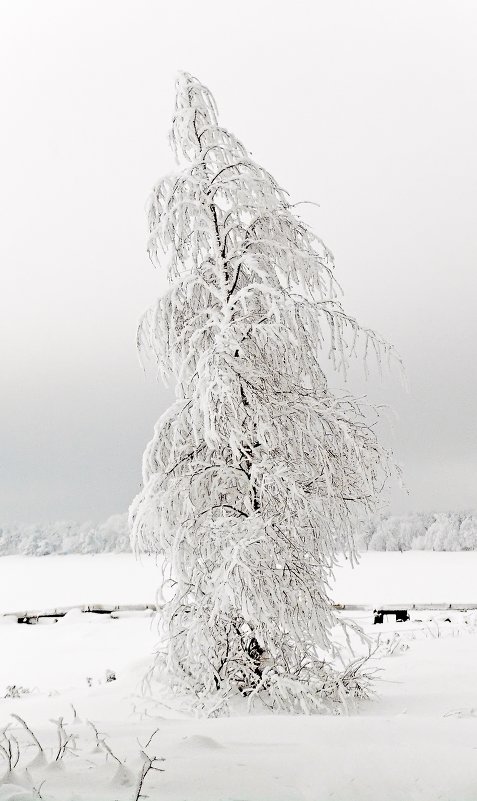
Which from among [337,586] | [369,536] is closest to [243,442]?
[337,586]

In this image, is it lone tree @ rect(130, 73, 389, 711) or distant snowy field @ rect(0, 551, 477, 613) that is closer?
lone tree @ rect(130, 73, 389, 711)

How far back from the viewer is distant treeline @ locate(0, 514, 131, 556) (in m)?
107

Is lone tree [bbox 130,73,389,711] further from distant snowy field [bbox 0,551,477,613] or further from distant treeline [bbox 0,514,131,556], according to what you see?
distant treeline [bbox 0,514,131,556]

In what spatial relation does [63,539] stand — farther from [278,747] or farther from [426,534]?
[278,747]

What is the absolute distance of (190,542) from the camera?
7.91 metres

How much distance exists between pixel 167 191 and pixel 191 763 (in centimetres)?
710

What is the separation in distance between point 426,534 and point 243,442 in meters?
98.8

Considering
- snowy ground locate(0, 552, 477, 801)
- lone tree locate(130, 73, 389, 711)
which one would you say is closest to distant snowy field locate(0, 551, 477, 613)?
snowy ground locate(0, 552, 477, 801)

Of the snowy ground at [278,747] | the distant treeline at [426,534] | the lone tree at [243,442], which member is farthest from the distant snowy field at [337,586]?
the distant treeline at [426,534]

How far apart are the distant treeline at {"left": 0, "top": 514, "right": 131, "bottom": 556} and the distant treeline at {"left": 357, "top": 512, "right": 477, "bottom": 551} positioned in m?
41.7

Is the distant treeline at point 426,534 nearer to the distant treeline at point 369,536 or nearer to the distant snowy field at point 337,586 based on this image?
the distant treeline at point 369,536

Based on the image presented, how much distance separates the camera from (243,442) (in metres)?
8.00

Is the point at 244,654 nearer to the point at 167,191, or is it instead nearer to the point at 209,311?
the point at 209,311

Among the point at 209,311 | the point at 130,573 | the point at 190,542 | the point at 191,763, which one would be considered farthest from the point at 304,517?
the point at 130,573
